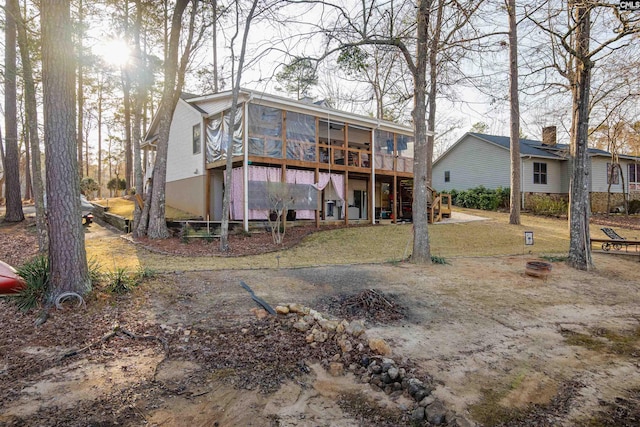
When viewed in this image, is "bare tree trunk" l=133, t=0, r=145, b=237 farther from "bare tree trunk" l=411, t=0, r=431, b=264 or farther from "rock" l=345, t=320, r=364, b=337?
"rock" l=345, t=320, r=364, b=337

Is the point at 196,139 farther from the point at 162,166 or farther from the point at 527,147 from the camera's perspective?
the point at 527,147

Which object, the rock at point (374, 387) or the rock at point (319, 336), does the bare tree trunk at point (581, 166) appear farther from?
the rock at point (374, 387)

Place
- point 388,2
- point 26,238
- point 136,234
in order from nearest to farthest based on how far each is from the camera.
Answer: point 388,2 → point 26,238 → point 136,234

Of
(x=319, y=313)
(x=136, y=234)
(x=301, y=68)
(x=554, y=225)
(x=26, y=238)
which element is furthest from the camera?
(x=554, y=225)

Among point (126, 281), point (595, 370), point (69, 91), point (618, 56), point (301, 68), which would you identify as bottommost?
point (595, 370)

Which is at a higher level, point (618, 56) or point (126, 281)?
point (618, 56)

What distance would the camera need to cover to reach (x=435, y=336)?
4445mm

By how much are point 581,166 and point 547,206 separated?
15.7m

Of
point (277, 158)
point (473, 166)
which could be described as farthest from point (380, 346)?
point (473, 166)

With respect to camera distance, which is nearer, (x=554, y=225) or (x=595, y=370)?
(x=595, y=370)

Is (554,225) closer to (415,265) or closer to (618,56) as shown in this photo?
(618,56)

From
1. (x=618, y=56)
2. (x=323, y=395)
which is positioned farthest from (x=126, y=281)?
(x=618, y=56)

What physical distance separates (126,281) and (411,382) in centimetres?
465

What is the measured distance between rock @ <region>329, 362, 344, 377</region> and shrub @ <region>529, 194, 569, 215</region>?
2378 cm
